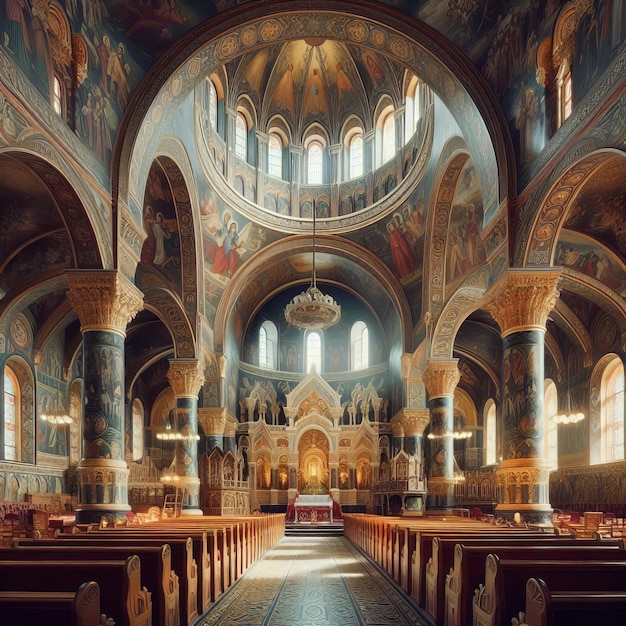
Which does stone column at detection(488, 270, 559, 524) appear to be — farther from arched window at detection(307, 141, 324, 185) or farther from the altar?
arched window at detection(307, 141, 324, 185)

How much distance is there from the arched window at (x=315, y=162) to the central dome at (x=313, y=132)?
0.15 feet

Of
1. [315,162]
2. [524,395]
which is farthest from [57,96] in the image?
[315,162]

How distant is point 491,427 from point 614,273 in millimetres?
16061

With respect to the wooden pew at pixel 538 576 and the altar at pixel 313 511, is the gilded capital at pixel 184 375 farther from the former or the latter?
the wooden pew at pixel 538 576

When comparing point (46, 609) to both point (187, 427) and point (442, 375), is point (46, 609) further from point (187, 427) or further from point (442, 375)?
point (442, 375)

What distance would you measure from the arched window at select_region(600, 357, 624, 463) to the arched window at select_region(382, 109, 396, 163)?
1209cm

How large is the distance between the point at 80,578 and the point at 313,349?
100 ft

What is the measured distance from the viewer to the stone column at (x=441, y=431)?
71.5ft

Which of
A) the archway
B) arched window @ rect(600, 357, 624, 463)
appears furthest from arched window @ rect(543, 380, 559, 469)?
the archway

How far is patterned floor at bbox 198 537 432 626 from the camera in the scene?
7.50 meters

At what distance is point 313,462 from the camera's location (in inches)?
1314

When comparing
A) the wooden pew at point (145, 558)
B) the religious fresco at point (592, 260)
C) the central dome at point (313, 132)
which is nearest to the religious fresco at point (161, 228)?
the central dome at point (313, 132)

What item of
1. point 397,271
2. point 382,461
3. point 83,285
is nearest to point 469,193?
point 397,271

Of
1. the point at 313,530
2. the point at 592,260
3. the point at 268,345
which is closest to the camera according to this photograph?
the point at 592,260
